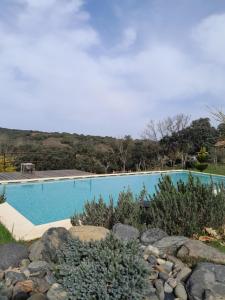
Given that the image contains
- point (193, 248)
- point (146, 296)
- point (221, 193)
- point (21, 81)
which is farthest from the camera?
point (21, 81)

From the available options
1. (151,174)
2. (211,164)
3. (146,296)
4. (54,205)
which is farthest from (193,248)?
(211,164)

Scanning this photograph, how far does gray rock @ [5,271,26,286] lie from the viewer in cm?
359

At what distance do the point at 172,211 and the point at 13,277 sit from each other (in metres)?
2.48

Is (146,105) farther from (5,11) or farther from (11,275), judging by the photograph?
(11,275)

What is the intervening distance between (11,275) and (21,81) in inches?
499

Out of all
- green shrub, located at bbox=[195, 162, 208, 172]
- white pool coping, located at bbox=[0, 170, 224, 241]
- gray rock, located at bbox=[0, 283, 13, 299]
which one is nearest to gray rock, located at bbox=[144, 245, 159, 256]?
gray rock, located at bbox=[0, 283, 13, 299]

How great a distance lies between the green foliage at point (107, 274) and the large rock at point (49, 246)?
47 centimetres

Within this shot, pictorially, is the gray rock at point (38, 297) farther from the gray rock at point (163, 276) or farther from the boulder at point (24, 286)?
the gray rock at point (163, 276)

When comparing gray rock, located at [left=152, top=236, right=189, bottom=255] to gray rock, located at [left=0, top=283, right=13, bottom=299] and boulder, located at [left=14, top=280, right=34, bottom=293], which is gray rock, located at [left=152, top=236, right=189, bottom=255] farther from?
gray rock, located at [left=0, top=283, right=13, bottom=299]

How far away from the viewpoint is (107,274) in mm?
3201

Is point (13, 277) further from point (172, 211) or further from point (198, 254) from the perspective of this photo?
point (172, 211)

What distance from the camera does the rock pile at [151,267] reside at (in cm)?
339

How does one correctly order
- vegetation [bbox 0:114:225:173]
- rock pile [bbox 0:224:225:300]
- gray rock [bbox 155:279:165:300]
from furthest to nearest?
1. vegetation [bbox 0:114:225:173]
2. gray rock [bbox 155:279:165:300]
3. rock pile [bbox 0:224:225:300]

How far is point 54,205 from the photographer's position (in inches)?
424
